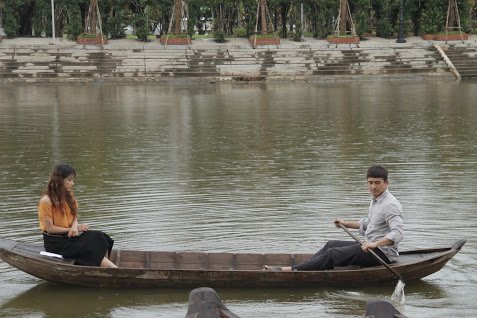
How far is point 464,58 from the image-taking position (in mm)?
37094

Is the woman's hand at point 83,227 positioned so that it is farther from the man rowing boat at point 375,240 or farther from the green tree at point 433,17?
the green tree at point 433,17

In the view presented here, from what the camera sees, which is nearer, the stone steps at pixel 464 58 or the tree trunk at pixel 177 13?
the stone steps at pixel 464 58

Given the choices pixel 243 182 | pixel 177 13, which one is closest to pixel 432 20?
pixel 177 13

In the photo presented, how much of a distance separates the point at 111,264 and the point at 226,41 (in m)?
36.5

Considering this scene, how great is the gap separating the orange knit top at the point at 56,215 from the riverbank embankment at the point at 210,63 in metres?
26.8

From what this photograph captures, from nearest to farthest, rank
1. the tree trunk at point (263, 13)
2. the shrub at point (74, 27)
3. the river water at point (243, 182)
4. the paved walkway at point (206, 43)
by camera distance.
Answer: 1. the river water at point (243, 182)
2. the paved walkway at point (206, 43)
3. the tree trunk at point (263, 13)
4. the shrub at point (74, 27)

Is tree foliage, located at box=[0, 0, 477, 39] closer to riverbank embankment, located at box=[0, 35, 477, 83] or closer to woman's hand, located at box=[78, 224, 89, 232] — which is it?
riverbank embankment, located at box=[0, 35, 477, 83]

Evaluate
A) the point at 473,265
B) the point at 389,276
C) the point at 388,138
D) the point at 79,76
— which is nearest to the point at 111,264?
the point at 389,276

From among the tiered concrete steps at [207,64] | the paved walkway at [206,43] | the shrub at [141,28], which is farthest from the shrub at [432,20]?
the shrub at [141,28]

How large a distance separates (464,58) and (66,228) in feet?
108

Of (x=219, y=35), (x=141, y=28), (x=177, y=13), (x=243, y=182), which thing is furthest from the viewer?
(x=219, y=35)

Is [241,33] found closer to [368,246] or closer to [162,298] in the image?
[162,298]

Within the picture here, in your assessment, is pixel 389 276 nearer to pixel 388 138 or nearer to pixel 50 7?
pixel 388 138

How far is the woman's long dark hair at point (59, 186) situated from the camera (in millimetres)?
7129
